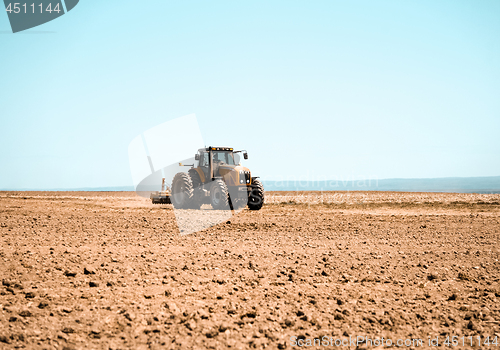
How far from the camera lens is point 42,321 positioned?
12.7ft

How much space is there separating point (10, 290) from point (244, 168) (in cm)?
1175

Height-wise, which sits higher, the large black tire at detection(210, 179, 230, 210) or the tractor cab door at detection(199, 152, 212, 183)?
the tractor cab door at detection(199, 152, 212, 183)

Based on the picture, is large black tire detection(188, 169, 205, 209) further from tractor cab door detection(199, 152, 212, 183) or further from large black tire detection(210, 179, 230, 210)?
large black tire detection(210, 179, 230, 210)

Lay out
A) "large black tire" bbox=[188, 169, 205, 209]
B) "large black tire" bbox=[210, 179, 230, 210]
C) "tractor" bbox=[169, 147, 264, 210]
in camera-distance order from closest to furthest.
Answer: "large black tire" bbox=[210, 179, 230, 210] → "tractor" bbox=[169, 147, 264, 210] → "large black tire" bbox=[188, 169, 205, 209]

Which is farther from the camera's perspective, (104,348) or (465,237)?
(465,237)

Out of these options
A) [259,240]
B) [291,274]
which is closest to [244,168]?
[259,240]

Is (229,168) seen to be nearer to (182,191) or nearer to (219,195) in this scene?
(219,195)

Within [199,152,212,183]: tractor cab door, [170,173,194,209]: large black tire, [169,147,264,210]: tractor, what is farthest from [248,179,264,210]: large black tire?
[170,173,194,209]: large black tire

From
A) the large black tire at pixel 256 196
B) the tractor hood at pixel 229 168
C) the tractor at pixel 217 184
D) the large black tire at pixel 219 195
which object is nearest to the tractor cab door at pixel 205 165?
the tractor at pixel 217 184

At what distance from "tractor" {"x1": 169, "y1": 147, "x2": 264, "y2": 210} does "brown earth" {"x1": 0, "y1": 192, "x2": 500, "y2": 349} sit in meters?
6.39

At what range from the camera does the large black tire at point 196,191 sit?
52.6 feet

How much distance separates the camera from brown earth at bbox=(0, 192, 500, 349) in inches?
151

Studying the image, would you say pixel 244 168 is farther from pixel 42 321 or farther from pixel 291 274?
pixel 42 321

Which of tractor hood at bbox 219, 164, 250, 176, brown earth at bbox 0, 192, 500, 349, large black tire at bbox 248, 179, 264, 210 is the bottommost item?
brown earth at bbox 0, 192, 500, 349
